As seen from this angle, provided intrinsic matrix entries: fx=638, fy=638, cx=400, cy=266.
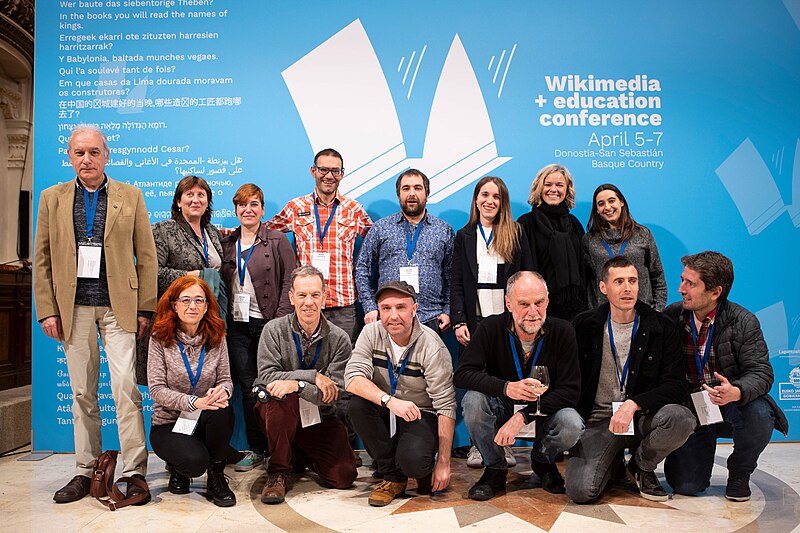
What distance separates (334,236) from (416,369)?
3.72 ft

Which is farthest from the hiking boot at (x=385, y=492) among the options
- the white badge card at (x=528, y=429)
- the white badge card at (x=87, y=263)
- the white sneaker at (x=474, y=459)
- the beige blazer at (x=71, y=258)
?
the white badge card at (x=87, y=263)

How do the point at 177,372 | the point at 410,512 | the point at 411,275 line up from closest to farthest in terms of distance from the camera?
1. the point at 410,512
2. the point at 177,372
3. the point at 411,275

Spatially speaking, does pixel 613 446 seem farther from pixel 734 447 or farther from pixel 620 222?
pixel 620 222

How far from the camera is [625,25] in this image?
4242 millimetres

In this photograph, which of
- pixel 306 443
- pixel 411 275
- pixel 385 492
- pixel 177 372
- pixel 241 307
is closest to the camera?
pixel 385 492

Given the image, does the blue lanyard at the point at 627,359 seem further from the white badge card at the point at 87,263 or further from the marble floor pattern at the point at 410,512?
the white badge card at the point at 87,263

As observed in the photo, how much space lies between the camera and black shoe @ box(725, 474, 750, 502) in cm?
295

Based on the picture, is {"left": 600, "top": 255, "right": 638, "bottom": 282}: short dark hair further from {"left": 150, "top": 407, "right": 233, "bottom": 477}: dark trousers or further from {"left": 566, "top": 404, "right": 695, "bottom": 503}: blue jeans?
{"left": 150, "top": 407, "right": 233, "bottom": 477}: dark trousers

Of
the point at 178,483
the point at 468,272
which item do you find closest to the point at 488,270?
the point at 468,272

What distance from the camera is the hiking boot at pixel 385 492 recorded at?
113 inches

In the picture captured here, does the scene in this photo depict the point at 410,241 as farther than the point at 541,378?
Yes

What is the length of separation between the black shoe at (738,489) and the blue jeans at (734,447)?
0.02 meters

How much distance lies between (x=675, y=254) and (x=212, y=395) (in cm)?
305

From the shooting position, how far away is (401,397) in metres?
3.04
